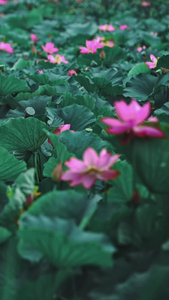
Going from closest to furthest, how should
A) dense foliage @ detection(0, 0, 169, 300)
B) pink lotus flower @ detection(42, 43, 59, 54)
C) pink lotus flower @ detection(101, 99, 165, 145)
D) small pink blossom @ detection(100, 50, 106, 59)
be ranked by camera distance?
dense foliage @ detection(0, 0, 169, 300) < pink lotus flower @ detection(101, 99, 165, 145) < small pink blossom @ detection(100, 50, 106, 59) < pink lotus flower @ detection(42, 43, 59, 54)

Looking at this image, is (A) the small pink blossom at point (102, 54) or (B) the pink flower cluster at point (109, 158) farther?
(A) the small pink blossom at point (102, 54)

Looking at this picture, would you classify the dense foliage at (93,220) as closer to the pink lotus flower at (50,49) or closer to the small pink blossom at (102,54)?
the small pink blossom at (102,54)

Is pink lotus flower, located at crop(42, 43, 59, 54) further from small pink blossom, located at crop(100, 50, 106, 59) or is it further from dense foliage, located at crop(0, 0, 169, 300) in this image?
dense foliage, located at crop(0, 0, 169, 300)

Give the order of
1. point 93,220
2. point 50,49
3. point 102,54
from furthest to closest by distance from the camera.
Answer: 1. point 50,49
2. point 102,54
3. point 93,220

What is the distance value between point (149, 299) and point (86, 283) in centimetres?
14

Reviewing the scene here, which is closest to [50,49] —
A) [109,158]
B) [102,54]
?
[102,54]

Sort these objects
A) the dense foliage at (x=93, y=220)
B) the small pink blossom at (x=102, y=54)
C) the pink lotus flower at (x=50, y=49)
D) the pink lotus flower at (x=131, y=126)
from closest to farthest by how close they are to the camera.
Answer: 1. the dense foliage at (x=93, y=220)
2. the pink lotus flower at (x=131, y=126)
3. the small pink blossom at (x=102, y=54)
4. the pink lotus flower at (x=50, y=49)

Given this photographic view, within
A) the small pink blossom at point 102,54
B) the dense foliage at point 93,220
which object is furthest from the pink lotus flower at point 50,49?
the dense foliage at point 93,220

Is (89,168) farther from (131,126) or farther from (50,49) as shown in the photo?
(50,49)

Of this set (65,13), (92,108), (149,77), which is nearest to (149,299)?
(92,108)

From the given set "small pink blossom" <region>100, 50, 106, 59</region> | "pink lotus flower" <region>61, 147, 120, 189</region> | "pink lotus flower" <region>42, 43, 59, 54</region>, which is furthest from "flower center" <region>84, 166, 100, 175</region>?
"pink lotus flower" <region>42, 43, 59, 54</region>

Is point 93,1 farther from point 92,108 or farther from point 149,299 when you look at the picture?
point 149,299

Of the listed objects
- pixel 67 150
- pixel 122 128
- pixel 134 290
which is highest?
pixel 122 128

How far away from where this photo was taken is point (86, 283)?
0.75 meters
